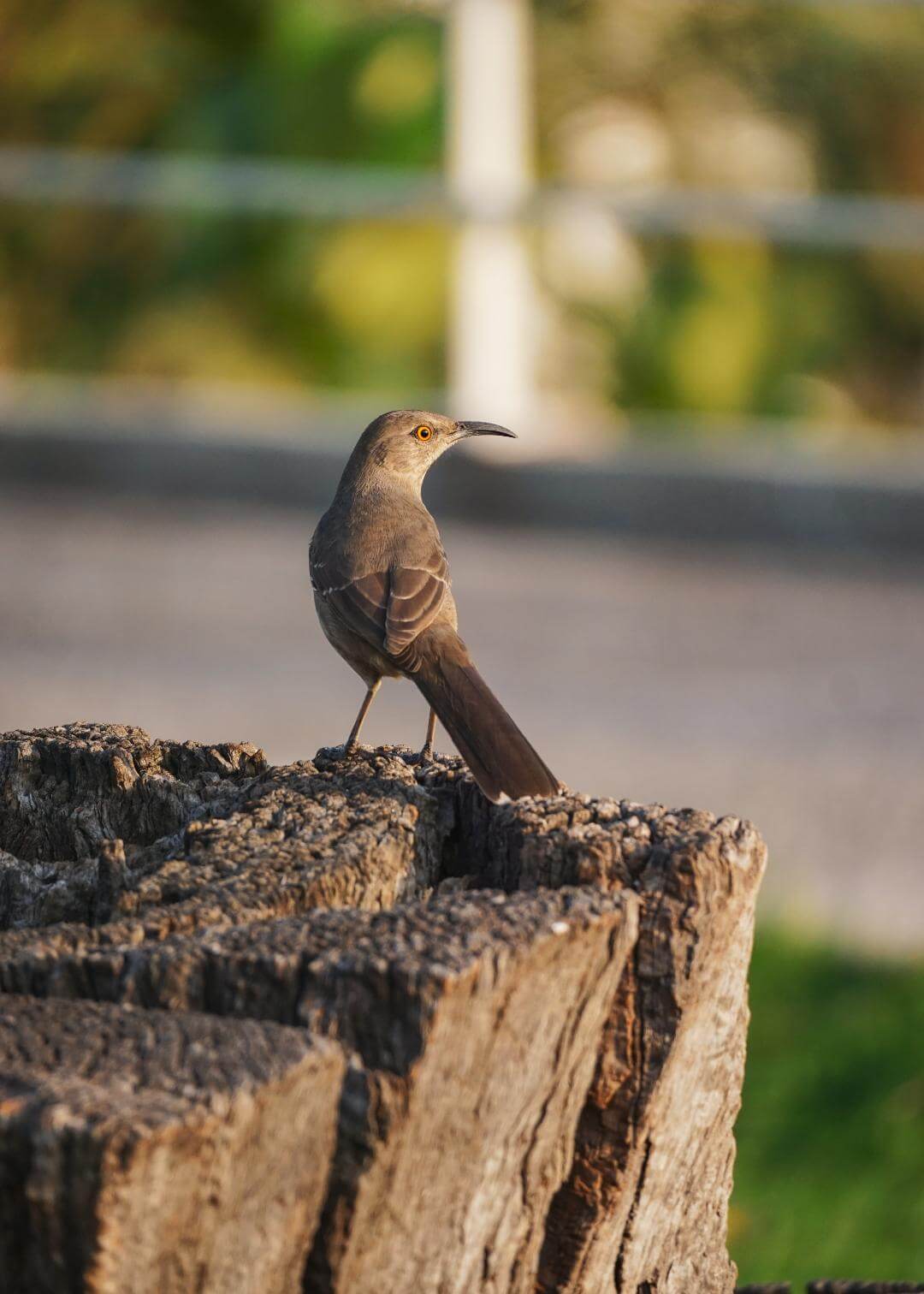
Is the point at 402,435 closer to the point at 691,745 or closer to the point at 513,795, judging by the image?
the point at 513,795

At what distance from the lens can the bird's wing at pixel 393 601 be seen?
3619 mm

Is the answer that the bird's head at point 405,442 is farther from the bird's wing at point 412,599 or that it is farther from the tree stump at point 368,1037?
the tree stump at point 368,1037

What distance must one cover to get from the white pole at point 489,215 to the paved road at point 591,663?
1.07 meters

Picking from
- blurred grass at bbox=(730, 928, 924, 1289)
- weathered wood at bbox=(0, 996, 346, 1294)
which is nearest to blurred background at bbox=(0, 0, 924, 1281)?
blurred grass at bbox=(730, 928, 924, 1289)

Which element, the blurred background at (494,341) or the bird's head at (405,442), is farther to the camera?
the blurred background at (494,341)

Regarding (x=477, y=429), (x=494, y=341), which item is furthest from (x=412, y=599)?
(x=494, y=341)

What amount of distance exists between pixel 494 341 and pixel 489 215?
677 mm

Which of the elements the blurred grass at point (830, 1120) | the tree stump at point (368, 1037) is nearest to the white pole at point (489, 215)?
the blurred grass at point (830, 1120)

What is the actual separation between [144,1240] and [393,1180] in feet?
0.90

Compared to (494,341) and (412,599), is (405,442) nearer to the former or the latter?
(412,599)

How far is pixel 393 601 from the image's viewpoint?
3689mm

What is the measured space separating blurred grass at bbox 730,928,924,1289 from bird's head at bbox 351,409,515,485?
1.70 metres

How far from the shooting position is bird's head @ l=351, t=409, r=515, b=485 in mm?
4285

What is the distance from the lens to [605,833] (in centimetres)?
218
